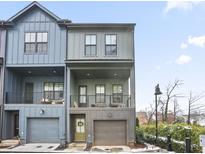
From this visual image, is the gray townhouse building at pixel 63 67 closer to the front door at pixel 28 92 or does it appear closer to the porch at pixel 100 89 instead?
the porch at pixel 100 89

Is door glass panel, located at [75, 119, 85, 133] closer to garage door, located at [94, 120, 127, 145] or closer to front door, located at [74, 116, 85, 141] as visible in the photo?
front door, located at [74, 116, 85, 141]

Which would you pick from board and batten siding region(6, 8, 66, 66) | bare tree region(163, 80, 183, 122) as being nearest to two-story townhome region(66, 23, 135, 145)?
board and batten siding region(6, 8, 66, 66)

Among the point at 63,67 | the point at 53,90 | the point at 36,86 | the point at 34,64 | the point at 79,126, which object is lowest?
the point at 79,126

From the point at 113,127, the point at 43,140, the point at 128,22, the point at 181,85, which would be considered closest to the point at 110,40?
the point at 128,22

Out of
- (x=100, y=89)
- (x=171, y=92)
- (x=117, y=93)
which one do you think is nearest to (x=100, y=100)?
(x=100, y=89)

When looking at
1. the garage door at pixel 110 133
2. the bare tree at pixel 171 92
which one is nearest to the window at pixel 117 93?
the garage door at pixel 110 133

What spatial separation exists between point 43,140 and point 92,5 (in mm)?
9936

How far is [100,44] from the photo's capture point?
18766 mm

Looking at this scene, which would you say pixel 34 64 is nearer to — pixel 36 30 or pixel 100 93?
pixel 36 30

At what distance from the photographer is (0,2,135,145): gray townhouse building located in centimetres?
1802

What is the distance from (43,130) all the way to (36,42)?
20.1 feet

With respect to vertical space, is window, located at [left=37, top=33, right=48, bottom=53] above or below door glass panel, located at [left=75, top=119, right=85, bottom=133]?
above

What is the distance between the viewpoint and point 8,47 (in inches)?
744

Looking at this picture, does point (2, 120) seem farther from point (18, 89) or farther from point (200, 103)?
point (200, 103)
